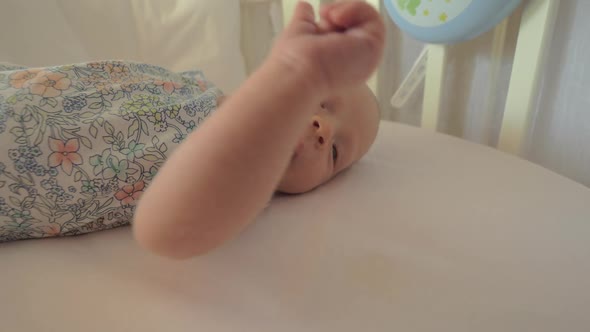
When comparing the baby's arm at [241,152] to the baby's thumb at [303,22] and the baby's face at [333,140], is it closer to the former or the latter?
the baby's thumb at [303,22]

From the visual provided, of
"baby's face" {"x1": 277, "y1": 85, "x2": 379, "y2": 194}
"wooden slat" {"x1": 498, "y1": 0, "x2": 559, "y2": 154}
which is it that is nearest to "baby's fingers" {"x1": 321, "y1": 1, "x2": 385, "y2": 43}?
"baby's face" {"x1": 277, "y1": 85, "x2": 379, "y2": 194}

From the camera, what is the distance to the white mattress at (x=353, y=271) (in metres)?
0.42

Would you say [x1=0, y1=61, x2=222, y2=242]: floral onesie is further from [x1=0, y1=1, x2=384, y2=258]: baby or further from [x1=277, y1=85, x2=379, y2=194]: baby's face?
[x1=277, y1=85, x2=379, y2=194]: baby's face

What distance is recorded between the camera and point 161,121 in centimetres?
56

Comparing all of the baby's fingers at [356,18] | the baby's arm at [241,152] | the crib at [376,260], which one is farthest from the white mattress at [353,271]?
the baby's fingers at [356,18]

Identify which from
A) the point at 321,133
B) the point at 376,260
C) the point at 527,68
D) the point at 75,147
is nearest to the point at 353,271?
the point at 376,260

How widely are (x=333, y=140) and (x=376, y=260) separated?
0.21 metres

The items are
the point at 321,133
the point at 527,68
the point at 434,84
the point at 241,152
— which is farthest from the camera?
the point at 434,84

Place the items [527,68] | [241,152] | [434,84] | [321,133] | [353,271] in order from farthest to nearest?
[434,84] → [527,68] → [321,133] → [353,271] → [241,152]

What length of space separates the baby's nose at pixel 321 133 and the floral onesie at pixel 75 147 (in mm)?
151

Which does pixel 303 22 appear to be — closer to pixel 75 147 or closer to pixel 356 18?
pixel 356 18

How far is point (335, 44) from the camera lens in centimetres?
35

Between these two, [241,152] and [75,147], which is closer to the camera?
[241,152]

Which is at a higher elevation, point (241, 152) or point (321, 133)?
point (241, 152)
